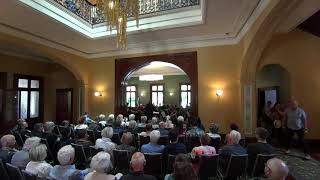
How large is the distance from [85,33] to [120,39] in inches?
118

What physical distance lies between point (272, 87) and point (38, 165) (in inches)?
337

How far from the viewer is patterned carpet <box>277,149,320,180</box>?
470 centimetres

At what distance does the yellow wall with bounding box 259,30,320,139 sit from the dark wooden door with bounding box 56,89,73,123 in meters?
9.34

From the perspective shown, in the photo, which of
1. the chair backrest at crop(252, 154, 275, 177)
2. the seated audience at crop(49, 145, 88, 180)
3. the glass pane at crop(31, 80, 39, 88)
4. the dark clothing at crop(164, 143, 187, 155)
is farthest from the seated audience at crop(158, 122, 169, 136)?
the glass pane at crop(31, 80, 39, 88)

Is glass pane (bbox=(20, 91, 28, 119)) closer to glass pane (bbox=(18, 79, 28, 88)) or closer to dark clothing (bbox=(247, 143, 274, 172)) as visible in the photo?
glass pane (bbox=(18, 79, 28, 88))

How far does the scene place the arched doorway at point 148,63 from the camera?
351 inches

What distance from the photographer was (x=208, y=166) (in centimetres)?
344

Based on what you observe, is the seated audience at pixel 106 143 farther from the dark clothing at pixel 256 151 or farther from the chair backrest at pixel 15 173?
the dark clothing at pixel 256 151

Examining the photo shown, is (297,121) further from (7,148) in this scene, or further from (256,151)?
(7,148)

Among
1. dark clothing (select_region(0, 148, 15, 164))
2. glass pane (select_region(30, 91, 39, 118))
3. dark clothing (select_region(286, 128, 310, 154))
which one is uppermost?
glass pane (select_region(30, 91, 39, 118))

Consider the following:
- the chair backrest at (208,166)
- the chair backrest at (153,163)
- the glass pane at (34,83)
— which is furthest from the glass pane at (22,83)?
the chair backrest at (208,166)

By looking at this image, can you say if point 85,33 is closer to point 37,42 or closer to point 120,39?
point 37,42

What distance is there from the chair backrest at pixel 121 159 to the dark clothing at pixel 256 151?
1979 millimetres

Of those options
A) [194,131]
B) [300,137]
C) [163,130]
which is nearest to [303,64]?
[300,137]
